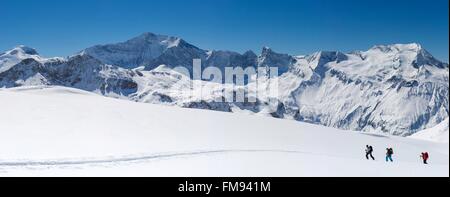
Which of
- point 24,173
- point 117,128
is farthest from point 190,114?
point 24,173

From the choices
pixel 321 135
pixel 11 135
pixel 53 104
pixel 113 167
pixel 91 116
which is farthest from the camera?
pixel 321 135

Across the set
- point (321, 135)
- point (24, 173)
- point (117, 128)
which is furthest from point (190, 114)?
point (24, 173)

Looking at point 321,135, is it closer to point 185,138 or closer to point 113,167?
point 185,138

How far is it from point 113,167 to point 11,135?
11.2 meters

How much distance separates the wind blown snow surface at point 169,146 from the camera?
1916 centimetres

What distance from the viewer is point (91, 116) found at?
4012 cm

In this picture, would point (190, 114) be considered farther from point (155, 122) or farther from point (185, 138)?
point (185, 138)

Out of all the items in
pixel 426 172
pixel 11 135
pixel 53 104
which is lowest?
pixel 426 172

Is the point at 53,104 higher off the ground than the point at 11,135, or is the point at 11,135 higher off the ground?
the point at 53,104

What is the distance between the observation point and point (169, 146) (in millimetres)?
29859

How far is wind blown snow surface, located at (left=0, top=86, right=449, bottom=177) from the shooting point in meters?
19.2
